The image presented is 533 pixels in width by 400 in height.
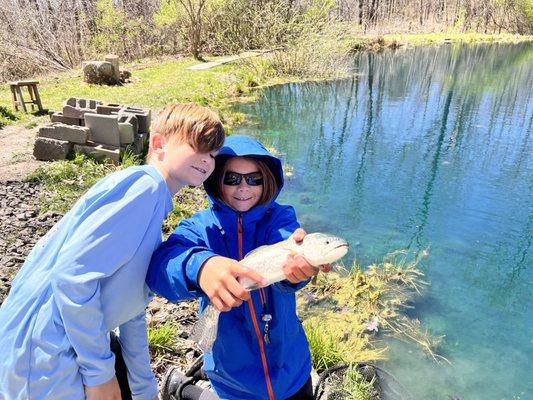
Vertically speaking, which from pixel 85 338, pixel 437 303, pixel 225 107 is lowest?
pixel 437 303

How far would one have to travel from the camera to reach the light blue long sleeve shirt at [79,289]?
1577 mm

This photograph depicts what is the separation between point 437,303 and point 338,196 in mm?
3528

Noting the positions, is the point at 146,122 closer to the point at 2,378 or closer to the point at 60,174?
the point at 60,174

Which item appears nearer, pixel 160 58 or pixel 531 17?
pixel 160 58

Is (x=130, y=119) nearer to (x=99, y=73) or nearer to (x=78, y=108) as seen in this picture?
(x=78, y=108)

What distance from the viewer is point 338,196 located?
→ 348 inches

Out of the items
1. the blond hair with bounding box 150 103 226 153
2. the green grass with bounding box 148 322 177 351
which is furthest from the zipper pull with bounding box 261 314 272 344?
the green grass with bounding box 148 322 177 351

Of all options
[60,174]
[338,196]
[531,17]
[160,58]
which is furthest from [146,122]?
[531,17]

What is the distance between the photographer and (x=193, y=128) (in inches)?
72.7

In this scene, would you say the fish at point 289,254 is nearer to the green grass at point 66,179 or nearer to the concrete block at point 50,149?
the green grass at point 66,179

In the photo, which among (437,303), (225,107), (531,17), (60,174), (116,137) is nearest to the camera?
(437,303)

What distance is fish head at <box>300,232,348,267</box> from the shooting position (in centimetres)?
155

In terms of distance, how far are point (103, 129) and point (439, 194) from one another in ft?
23.1

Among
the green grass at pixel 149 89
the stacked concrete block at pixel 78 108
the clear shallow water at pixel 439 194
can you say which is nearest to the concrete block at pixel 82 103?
the stacked concrete block at pixel 78 108
